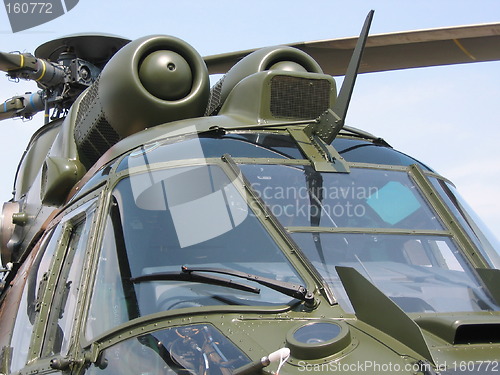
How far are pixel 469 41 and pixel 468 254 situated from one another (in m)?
2.13

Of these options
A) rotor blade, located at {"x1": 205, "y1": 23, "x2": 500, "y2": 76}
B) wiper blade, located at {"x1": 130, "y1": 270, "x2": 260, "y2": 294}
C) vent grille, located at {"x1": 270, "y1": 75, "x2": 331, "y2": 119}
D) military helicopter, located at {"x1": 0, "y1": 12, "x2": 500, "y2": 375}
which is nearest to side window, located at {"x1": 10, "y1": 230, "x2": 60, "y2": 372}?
military helicopter, located at {"x1": 0, "y1": 12, "x2": 500, "y2": 375}

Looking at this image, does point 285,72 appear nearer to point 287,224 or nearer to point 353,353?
point 287,224

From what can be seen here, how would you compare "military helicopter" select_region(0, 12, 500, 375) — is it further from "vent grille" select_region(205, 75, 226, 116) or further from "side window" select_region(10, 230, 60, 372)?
"vent grille" select_region(205, 75, 226, 116)

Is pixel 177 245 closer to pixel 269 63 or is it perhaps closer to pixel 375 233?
pixel 375 233

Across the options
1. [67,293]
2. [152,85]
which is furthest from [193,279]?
[152,85]

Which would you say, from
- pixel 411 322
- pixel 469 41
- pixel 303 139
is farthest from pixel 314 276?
pixel 469 41

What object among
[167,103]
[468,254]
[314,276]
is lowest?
[468,254]

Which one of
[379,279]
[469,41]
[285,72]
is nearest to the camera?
[379,279]

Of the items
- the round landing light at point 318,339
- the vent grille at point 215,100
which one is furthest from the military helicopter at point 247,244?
the vent grille at point 215,100

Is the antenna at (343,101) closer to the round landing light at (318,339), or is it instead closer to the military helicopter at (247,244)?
the military helicopter at (247,244)

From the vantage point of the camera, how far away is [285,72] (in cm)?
429

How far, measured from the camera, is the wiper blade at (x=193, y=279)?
8.99 feet

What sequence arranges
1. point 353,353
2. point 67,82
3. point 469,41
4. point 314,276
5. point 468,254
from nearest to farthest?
1. point 353,353
2. point 314,276
3. point 468,254
4. point 469,41
5. point 67,82

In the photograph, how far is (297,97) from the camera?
4266mm
